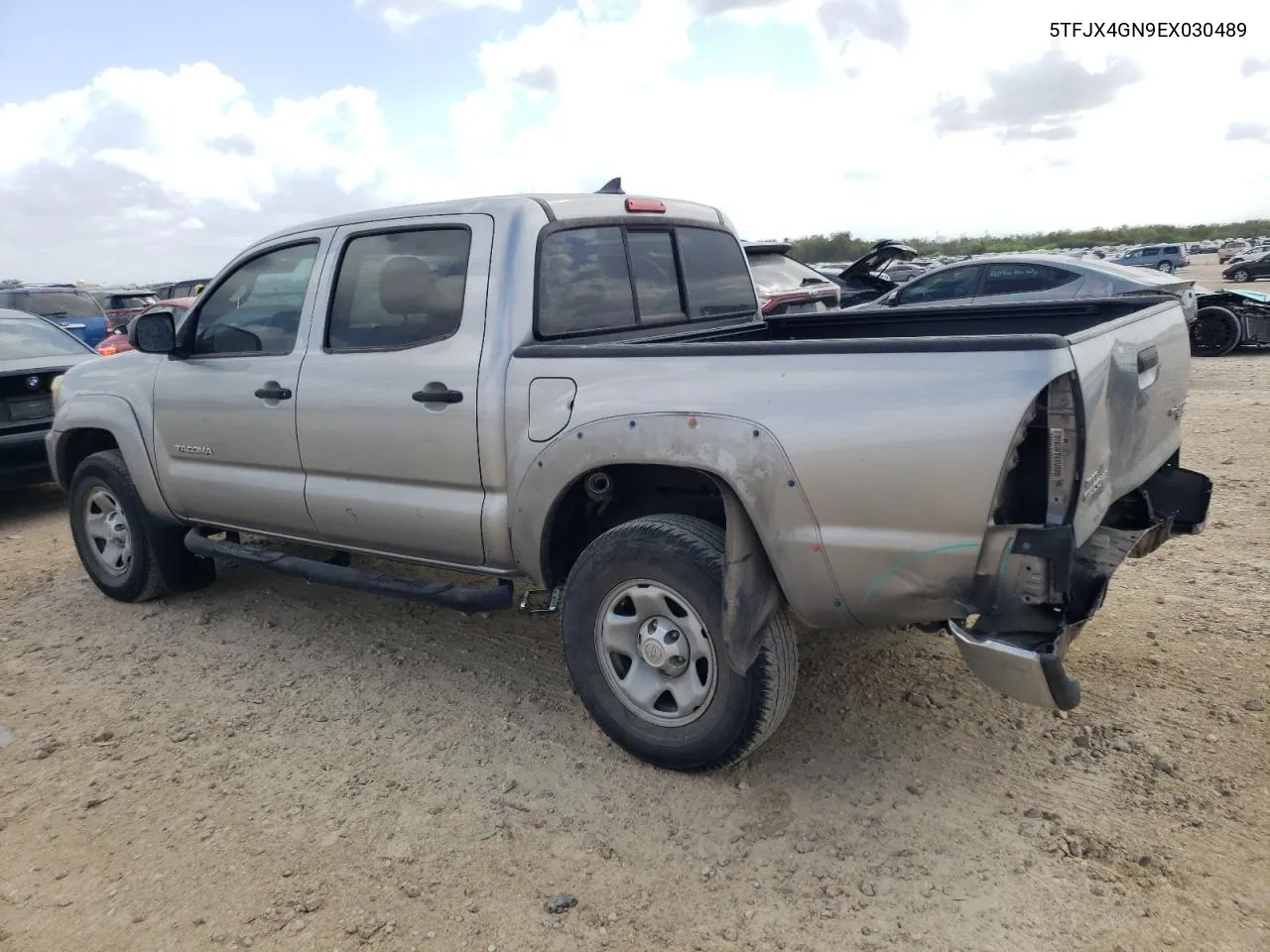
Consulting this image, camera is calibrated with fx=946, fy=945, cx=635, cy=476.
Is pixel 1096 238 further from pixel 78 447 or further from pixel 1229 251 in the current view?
pixel 78 447

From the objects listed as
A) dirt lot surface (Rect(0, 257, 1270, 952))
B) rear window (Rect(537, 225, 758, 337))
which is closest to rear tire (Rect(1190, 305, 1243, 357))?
dirt lot surface (Rect(0, 257, 1270, 952))

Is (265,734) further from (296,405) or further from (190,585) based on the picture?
(190,585)

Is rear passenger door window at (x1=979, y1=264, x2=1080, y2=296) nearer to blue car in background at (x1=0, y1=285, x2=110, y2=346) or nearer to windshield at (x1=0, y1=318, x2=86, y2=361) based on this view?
windshield at (x1=0, y1=318, x2=86, y2=361)

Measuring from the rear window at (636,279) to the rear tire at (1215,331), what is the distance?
33.8 feet

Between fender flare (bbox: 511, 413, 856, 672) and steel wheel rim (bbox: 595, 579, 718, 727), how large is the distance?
223 mm

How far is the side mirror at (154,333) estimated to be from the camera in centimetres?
453

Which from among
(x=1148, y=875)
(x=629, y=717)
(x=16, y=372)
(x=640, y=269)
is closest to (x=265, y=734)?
(x=629, y=717)

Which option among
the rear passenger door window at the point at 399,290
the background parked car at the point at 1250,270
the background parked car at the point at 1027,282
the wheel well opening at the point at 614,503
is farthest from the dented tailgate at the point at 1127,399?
the background parked car at the point at 1250,270

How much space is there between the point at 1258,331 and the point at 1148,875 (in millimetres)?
12413

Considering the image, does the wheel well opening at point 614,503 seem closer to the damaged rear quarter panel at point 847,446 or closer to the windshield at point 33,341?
the damaged rear quarter panel at point 847,446

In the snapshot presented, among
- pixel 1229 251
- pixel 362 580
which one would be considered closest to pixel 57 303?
pixel 362 580

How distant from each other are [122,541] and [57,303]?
10.3 metres

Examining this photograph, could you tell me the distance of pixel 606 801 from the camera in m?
3.19

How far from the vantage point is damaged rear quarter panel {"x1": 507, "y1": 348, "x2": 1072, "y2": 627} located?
253 cm
